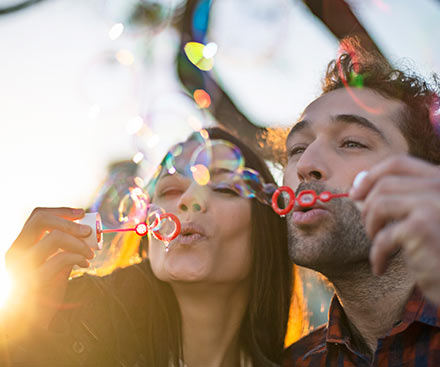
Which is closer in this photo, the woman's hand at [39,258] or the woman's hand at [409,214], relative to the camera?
the woman's hand at [409,214]

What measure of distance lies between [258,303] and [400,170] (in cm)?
145

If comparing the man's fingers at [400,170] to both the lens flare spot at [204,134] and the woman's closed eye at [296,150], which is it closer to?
the woman's closed eye at [296,150]

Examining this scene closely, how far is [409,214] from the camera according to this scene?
1010 mm

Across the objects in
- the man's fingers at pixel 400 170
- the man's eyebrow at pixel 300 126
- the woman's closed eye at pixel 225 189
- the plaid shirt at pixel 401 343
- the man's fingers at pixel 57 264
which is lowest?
the plaid shirt at pixel 401 343

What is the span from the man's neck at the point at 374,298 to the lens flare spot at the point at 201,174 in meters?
0.68

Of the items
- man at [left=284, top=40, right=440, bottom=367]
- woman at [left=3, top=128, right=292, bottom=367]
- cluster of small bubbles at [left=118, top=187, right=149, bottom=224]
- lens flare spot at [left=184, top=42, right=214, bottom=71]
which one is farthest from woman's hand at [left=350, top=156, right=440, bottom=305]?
lens flare spot at [left=184, top=42, right=214, bottom=71]

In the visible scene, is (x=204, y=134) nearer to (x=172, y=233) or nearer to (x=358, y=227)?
(x=172, y=233)

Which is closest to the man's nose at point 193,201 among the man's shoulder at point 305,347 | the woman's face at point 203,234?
the woman's face at point 203,234

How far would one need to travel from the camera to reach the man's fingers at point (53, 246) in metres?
1.72

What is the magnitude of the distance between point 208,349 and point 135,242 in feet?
2.34

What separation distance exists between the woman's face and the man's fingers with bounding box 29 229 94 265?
469mm

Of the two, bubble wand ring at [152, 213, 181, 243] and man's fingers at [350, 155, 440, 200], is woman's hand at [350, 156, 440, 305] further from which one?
bubble wand ring at [152, 213, 181, 243]

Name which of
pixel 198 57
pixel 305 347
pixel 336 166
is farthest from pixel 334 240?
pixel 198 57

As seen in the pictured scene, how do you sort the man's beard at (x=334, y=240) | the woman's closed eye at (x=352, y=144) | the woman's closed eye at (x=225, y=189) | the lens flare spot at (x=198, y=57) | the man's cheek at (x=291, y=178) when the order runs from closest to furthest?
the man's beard at (x=334, y=240) < the woman's closed eye at (x=352, y=144) < the man's cheek at (x=291, y=178) < the woman's closed eye at (x=225, y=189) < the lens flare spot at (x=198, y=57)
